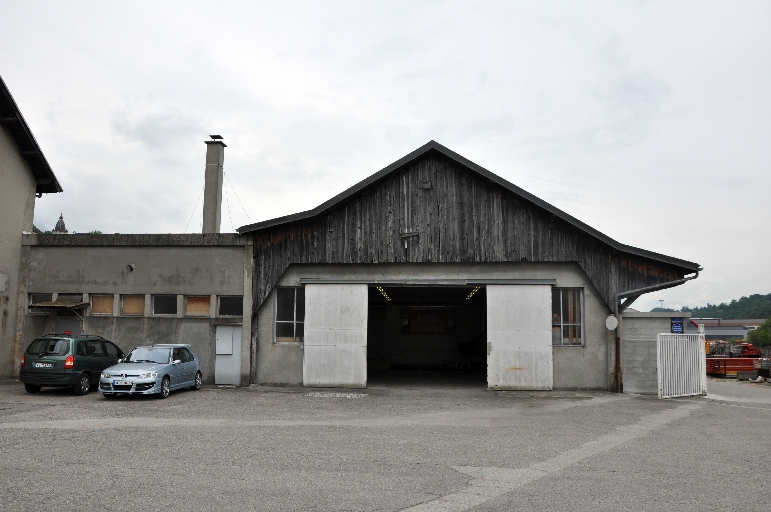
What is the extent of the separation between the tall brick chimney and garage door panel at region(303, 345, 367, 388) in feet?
18.7

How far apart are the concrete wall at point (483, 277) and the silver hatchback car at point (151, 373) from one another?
8.47 ft

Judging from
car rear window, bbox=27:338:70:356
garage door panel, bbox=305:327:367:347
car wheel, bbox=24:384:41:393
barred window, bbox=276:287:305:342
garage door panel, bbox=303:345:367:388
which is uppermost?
barred window, bbox=276:287:305:342

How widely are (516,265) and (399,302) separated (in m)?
13.2

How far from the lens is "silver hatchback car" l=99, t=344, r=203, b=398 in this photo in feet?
52.3

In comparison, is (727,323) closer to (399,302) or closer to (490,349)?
(399,302)

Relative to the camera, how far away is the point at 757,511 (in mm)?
6691

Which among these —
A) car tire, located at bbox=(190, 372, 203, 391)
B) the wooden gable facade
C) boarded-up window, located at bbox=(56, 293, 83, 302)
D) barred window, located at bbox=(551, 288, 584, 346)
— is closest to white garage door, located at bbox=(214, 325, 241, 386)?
car tire, located at bbox=(190, 372, 203, 391)

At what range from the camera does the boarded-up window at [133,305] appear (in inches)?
834

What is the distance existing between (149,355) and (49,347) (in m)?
2.46

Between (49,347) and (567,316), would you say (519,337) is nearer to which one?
(567,316)

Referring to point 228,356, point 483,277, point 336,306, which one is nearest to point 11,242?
point 228,356

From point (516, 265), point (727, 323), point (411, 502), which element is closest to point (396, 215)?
point (516, 265)

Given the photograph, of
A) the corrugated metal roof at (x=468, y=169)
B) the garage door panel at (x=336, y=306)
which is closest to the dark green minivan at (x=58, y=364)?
the corrugated metal roof at (x=468, y=169)

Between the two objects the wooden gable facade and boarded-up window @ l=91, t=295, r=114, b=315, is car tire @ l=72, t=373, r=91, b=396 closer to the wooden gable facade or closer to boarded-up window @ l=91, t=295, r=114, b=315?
boarded-up window @ l=91, t=295, r=114, b=315
